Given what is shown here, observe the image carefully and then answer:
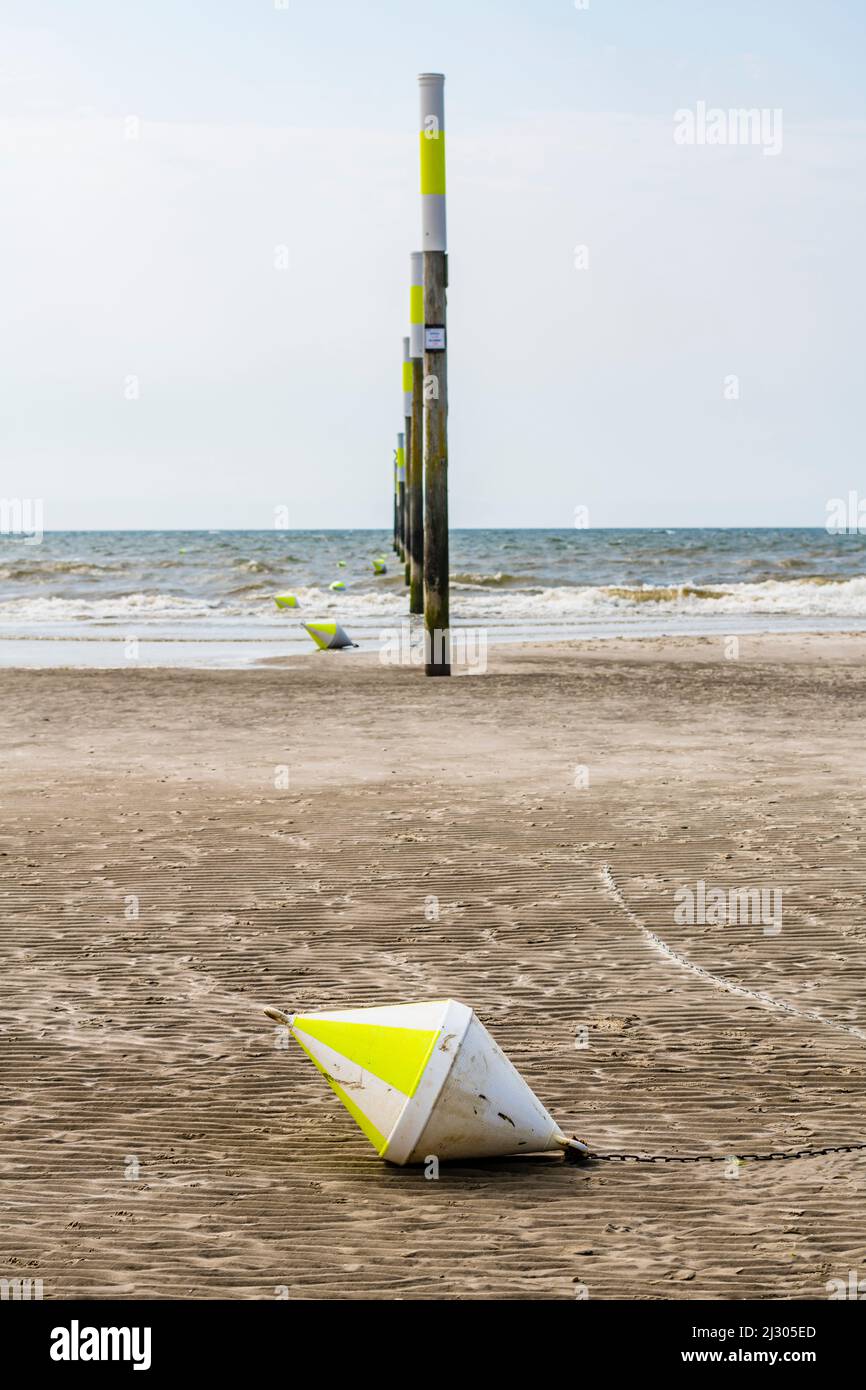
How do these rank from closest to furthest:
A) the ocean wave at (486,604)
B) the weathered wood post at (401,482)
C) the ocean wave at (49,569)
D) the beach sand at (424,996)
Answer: the beach sand at (424,996) → the ocean wave at (486,604) → the weathered wood post at (401,482) → the ocean wave at (49,569)

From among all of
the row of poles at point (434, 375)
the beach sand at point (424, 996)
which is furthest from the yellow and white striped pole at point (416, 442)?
the beach sand at point (424, 996)

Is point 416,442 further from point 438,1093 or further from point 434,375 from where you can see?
point 438,1093

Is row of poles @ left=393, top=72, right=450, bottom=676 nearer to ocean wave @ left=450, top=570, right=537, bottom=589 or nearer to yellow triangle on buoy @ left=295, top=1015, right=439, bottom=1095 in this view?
yellow triangle on buoy @ left=295, top=1015, right=439, bottom=1095

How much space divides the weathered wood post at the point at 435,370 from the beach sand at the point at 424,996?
14.8 ft

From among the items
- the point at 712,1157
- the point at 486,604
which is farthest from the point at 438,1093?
the point at 486,604

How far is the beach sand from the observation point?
3.69 metres

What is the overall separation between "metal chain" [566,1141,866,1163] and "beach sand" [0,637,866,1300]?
5cm

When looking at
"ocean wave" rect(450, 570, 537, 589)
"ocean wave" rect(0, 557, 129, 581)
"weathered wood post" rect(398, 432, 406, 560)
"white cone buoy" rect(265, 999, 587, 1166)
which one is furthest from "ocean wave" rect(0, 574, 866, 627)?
"white cone buoy" rect(265, 999, 587, 1166)

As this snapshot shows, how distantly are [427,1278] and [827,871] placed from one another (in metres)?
4.47

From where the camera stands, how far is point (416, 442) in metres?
29.1

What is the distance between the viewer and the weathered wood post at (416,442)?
24688 mm

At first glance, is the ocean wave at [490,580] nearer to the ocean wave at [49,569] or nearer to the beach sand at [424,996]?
the ocean wave at [49,569]

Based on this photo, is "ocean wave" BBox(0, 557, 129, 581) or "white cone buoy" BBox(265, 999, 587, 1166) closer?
"white cone buoy" BBox(265, 999, 587, 1166)

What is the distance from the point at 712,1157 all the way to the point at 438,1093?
78 centimetres
